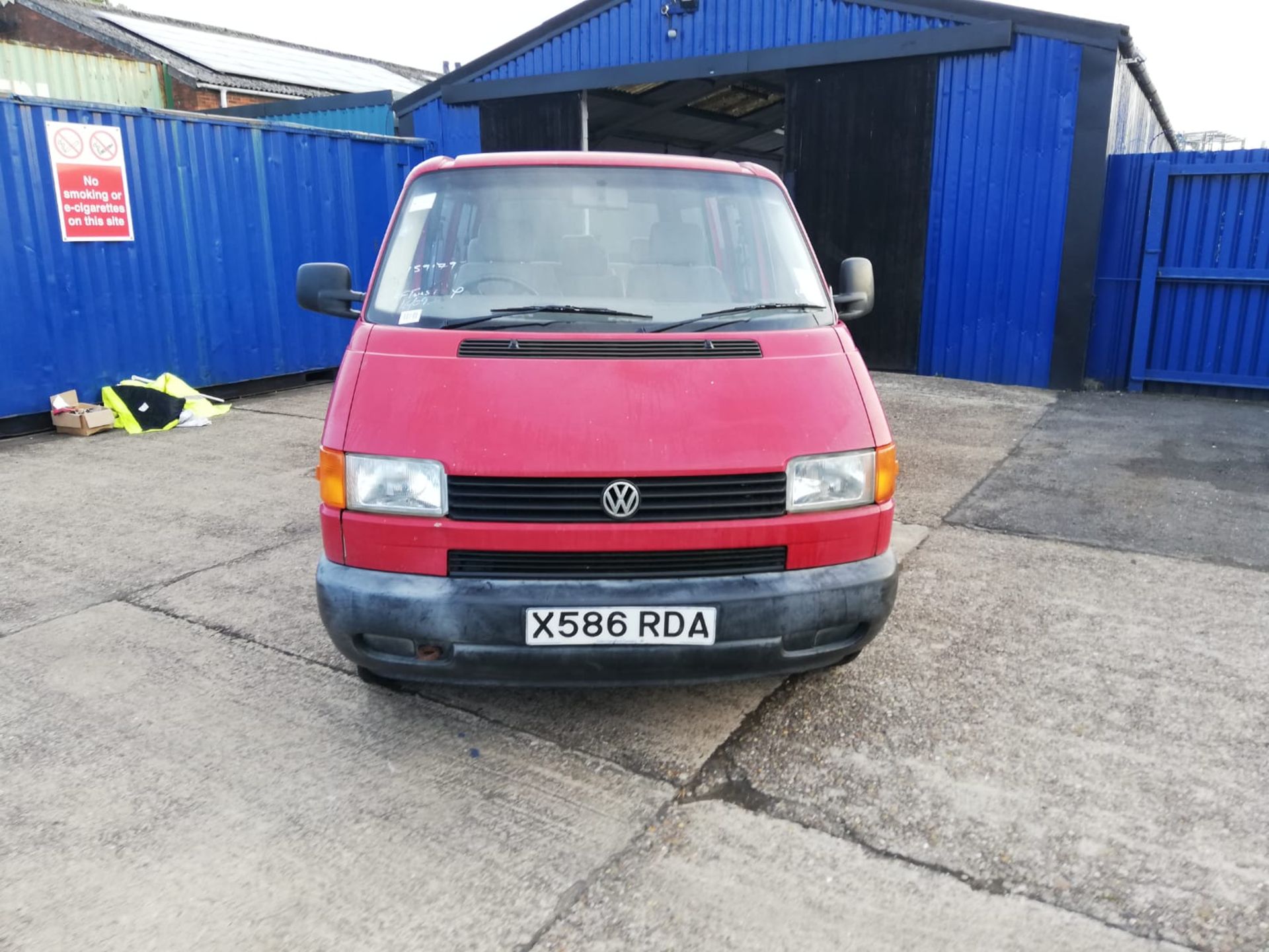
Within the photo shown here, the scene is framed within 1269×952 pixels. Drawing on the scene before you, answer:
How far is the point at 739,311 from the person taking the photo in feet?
11.1

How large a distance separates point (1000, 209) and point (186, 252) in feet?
28.2

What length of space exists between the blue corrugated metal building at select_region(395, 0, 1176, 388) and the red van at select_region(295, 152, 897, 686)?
25.8 feet

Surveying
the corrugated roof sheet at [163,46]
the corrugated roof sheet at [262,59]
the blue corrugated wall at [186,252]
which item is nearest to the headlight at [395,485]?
the blue corrugated wall at [186,252]

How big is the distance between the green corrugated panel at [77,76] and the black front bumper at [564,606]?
18.8m

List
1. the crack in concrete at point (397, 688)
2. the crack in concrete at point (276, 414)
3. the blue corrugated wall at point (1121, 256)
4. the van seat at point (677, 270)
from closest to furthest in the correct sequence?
1. the crack in concrete at point (397, 688)
2. the van seat at point (677, 270)
3. the crack in concrete at point (276, 414)
4. the blue corrugated wall at point (1121, 256)

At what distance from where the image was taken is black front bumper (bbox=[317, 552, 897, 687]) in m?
2.73

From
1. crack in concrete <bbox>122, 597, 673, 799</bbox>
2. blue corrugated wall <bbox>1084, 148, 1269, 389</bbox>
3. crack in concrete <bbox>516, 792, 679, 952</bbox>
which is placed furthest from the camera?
blue corrugated wall <bbox>1084, 148, 1269, 389</bbox>

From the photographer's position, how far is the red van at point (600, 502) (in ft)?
9.03

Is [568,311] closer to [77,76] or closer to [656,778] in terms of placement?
[656,778]

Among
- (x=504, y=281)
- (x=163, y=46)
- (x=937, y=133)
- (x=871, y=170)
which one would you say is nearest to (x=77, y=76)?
(x=163, y=46)

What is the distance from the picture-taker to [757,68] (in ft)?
36.3

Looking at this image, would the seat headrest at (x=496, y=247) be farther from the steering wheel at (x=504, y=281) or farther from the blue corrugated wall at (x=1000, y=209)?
the blue corrugated wall at (x=1000, y=209)

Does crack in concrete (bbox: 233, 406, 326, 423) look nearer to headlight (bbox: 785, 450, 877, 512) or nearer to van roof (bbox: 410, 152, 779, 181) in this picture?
van roof (bbox: 410, 152, 779, 181)

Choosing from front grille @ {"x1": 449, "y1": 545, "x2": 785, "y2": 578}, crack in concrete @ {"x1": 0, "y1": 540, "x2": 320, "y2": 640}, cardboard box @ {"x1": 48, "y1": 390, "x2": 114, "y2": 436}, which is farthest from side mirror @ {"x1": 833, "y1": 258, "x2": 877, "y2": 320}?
cardboard box @ {"x1": 48, "y1": 390, "x2": 114, "y2": 436}
